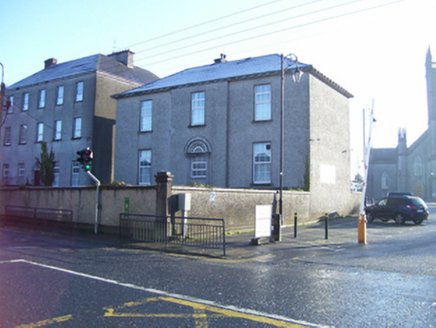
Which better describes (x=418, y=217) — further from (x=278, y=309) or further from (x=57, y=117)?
(x=57, y=117)

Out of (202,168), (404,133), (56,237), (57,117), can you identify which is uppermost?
(404,133)

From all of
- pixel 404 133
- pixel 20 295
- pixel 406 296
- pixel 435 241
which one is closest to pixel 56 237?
pixel 20 295

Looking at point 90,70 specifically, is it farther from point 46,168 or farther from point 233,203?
point 233,203

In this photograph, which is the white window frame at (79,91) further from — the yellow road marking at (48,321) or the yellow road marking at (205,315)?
the yellow road marking at (48,321)

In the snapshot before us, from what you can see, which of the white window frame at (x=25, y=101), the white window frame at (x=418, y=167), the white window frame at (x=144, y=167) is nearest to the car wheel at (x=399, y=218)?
the white window frame at (x=144, y=167)

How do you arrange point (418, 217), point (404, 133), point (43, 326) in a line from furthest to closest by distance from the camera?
point (404, 133), point (418, 217), point (43, 326)

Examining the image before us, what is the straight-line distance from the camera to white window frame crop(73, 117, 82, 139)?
3500cm

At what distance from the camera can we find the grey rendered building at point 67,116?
3462cm

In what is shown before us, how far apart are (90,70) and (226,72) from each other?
47.2ft

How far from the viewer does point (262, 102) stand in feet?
82.9

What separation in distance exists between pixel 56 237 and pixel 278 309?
12351 millimetres

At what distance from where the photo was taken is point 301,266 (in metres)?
9.84

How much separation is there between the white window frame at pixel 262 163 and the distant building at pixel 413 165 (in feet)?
177

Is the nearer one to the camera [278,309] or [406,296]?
[278,309]
